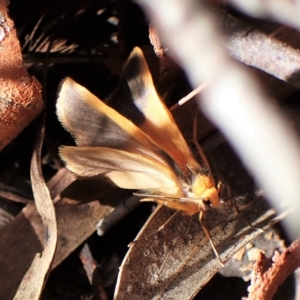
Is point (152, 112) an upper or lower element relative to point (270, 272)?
upper

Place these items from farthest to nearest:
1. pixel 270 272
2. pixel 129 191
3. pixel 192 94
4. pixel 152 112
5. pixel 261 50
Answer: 1. pixel 129 191
2. pixel 152 112
3. pixel 192 94
4. pixel 270 272
5. pixel 261 50

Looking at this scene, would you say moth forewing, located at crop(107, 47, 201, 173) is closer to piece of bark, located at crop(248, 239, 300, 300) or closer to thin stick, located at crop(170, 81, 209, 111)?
thin stick, located at crop(170, 81, 209, 111)

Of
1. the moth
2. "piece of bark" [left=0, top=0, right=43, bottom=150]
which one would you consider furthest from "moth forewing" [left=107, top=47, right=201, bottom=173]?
"piece of bark" [left=0, top=0, right=43, bottom=150]

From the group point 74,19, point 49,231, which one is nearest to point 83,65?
point 74,19

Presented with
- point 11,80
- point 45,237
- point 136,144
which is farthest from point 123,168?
point 11,80

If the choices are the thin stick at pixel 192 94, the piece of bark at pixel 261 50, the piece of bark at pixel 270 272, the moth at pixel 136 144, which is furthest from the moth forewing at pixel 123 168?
the piece of bark at pixel 261 50

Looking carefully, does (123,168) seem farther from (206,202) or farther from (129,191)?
(206,202)

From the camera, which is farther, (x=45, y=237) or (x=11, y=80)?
(x=45, y=237)
